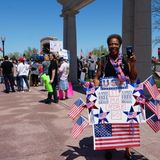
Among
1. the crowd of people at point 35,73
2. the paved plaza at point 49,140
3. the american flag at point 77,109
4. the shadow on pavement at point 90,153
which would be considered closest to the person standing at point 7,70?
the crowd of people at point 35,73

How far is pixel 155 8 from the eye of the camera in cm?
2944

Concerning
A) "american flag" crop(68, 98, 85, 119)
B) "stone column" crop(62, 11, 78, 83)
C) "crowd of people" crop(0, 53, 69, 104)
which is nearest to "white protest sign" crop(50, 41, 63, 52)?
"crowd of people" crop(0, 53, 69, 104)

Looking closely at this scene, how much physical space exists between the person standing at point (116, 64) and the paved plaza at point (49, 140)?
1310 millimetres

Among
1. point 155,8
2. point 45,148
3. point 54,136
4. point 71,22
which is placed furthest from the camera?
point 155,8

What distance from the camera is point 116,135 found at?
4.93 m

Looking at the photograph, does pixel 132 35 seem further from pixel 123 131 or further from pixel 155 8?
pixel 155 8

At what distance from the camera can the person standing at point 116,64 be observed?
4.90 m

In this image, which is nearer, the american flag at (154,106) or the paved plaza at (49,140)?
the american flag at (154,106)

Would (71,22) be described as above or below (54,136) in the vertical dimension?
above

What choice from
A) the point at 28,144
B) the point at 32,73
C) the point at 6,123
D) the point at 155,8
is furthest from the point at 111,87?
the point at 155,8

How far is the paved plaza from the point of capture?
18.0 ft

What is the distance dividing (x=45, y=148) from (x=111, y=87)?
5.90ft

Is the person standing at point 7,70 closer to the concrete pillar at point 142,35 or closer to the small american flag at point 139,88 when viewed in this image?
the concrete pillar at point 142,35

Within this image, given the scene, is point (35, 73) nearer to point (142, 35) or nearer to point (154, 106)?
point (142, 35)
